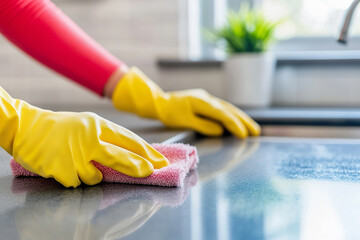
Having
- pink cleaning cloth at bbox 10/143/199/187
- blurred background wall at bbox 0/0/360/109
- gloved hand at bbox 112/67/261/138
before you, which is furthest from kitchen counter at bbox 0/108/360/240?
blurred background wall at bbox 0/0/360/109

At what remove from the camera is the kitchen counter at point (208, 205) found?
14.8 inches

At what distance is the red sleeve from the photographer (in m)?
0.90

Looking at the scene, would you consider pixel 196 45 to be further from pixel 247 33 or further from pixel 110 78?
pixel 110 78

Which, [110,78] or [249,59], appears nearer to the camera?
[110,78]

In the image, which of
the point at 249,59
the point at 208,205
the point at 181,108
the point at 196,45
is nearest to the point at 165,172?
the point at 208,205

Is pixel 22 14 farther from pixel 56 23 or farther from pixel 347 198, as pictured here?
pixel 347 198

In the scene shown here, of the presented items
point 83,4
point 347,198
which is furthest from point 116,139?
point 83,4

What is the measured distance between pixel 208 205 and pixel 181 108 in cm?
60

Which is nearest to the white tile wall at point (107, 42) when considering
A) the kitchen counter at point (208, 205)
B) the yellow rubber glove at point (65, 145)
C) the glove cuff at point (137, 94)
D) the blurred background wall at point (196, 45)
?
the blurred background wall at point (196, 45)

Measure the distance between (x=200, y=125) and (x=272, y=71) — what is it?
742mm

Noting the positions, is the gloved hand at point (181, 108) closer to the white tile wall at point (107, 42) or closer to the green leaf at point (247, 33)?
the green leaf at point (247, 33)

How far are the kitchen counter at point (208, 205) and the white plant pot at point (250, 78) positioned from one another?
0.93 metres

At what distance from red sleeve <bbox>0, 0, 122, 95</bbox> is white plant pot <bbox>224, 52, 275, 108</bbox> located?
698mm

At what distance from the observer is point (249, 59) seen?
1619 mm
